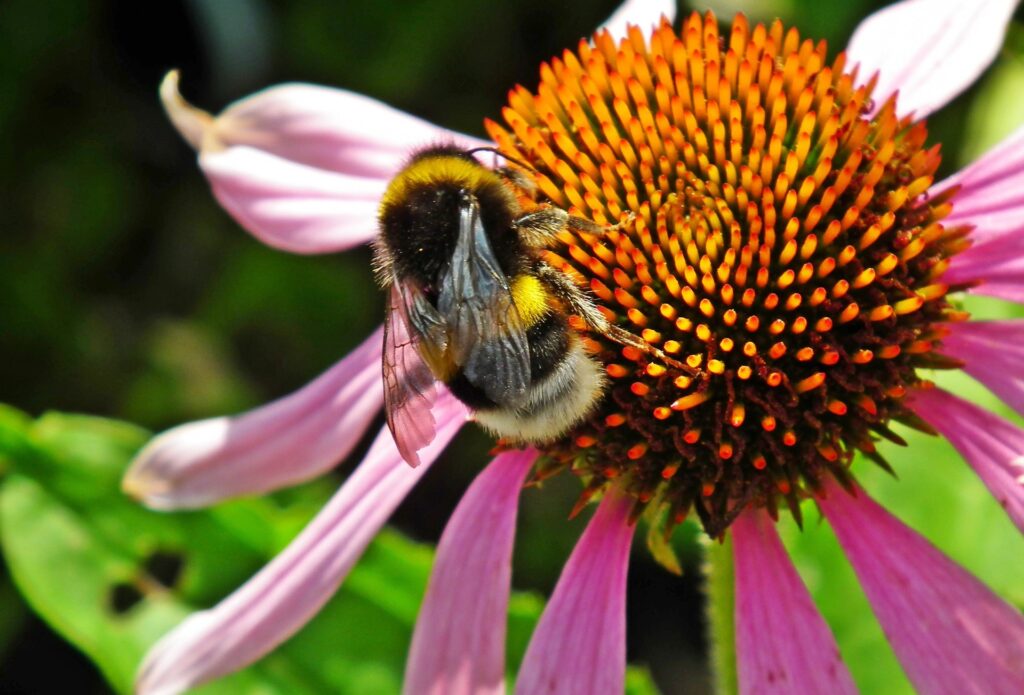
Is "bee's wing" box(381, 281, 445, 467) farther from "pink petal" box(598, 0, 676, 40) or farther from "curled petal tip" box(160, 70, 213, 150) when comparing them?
"pink petal" box(598, 0, 676, 40)

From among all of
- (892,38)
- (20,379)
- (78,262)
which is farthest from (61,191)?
(892,38)

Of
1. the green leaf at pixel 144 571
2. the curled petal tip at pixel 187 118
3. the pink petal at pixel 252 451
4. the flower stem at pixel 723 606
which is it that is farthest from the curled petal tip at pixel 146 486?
the flower stem at pixel 723 606

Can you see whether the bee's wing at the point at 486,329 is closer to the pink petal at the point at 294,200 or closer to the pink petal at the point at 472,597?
the pink petal at the point at 472,597

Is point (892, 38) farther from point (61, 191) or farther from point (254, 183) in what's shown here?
point (61, 191)

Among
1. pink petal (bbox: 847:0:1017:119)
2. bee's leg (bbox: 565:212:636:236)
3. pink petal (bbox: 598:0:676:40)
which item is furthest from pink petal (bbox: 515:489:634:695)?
pink petal (bbox: 598:0:676:40)

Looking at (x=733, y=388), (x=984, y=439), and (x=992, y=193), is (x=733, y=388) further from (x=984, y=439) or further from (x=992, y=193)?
(x=992, y=193)

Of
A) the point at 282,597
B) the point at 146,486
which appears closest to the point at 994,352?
the point at 282,597
